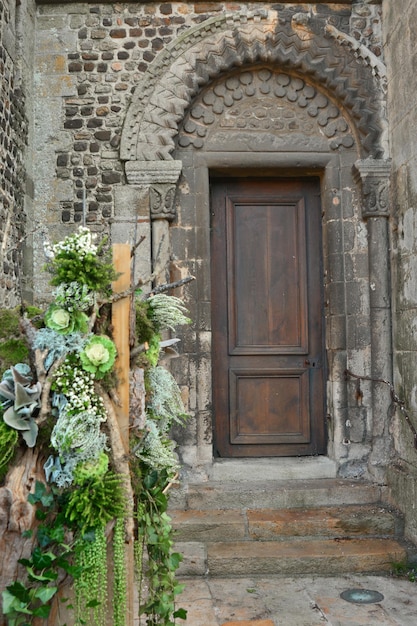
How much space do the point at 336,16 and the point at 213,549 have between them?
4.51 metres

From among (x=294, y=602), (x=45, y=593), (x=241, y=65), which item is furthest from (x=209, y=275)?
(x=45, y=593)

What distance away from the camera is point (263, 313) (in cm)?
612

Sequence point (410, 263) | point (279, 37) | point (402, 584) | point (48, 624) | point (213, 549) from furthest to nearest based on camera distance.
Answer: point (279, 37) → point (410, 263) → point (213, 549) → point (402, 584) → point (48, 624)

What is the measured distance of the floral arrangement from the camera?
2062mm

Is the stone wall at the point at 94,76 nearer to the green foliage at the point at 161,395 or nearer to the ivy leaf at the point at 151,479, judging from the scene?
the green foliage at the point at 161,395

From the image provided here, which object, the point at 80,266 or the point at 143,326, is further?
the point at 143,326

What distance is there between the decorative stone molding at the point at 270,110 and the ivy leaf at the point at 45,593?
4.66 m

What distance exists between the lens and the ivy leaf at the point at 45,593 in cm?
197

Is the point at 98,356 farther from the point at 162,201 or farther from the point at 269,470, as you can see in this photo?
the point at 269,470

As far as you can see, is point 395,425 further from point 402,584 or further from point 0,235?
point 0,235

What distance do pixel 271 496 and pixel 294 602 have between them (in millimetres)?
1229

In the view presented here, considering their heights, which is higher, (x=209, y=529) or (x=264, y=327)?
(x=264, y=327)

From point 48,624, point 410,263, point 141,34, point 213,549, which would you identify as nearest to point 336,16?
point 141,34

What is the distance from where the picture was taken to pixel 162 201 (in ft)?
18.9
